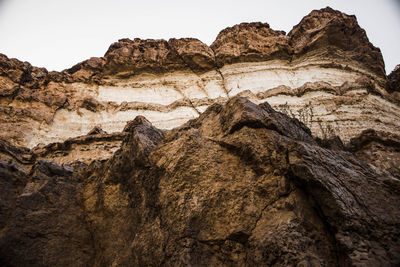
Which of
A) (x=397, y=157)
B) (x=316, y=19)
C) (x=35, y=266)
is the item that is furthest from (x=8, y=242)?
(x=316, y=19)

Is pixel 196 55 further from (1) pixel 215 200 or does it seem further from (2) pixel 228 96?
(1) pixel 215 200

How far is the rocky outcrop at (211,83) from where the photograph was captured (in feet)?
44.7

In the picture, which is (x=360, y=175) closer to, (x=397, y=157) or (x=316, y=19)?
(x=397, y=157)

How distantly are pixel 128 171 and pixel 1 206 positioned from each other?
1.94m

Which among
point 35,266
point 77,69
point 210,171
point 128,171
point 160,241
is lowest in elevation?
point 35,266

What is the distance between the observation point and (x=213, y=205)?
3.34 m

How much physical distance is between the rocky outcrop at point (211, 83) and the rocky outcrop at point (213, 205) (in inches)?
347

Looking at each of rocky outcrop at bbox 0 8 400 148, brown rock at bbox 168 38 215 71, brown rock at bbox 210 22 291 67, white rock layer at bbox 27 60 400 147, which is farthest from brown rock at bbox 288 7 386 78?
brown rock at bbox 168 38 215 71

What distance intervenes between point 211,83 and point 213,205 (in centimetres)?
1763

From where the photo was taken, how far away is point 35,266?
137 inches

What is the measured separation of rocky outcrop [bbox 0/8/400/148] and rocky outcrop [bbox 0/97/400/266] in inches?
347

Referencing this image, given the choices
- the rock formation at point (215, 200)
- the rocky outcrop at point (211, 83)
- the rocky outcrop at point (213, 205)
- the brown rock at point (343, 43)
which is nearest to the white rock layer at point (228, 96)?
the rocky outcrop at point (211, 83)

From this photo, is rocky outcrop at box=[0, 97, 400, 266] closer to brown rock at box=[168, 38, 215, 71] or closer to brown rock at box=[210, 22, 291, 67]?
brown rock at box=[168, 38, 215, 71]

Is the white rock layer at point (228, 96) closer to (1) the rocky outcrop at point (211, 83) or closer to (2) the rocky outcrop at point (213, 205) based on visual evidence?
(1) the rocky outcrop at point (211, 83)
